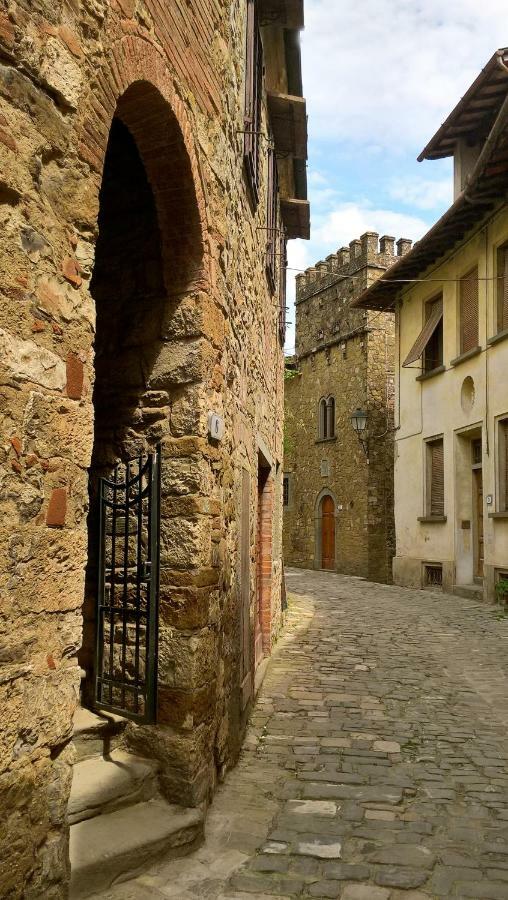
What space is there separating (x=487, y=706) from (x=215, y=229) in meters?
3.99

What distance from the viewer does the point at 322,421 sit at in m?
23.0

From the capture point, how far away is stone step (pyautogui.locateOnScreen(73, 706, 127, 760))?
3.49m

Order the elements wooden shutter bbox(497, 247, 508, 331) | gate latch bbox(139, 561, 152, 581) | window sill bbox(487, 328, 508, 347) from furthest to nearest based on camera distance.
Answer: wooden shutter bbox(497, 247, 508, 331), window sill bbox(487, 328, 508, 347), gate latch bbox(139, 561, 152, 581)

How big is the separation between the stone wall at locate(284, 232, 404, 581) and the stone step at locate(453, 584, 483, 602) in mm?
5491

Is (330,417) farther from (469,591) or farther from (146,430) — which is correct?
(146,430)

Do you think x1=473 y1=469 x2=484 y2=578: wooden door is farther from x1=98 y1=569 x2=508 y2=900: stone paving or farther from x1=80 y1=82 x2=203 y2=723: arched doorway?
x1=80 y1=82 x2=203 y2=723: arched doorway

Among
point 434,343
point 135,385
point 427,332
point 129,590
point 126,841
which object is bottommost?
point 126,841

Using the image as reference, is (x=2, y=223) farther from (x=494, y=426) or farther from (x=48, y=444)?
(x=494, y=426)

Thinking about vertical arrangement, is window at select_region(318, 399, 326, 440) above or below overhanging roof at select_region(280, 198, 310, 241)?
below

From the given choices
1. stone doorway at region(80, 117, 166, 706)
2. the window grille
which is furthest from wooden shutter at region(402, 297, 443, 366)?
stone doorway at region(80, 117, 166, 706)

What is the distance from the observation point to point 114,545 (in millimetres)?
3748

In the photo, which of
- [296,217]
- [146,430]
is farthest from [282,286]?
[146,430]

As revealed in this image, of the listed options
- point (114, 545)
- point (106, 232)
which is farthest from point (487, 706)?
point (106, 232)

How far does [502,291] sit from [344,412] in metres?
9.64
